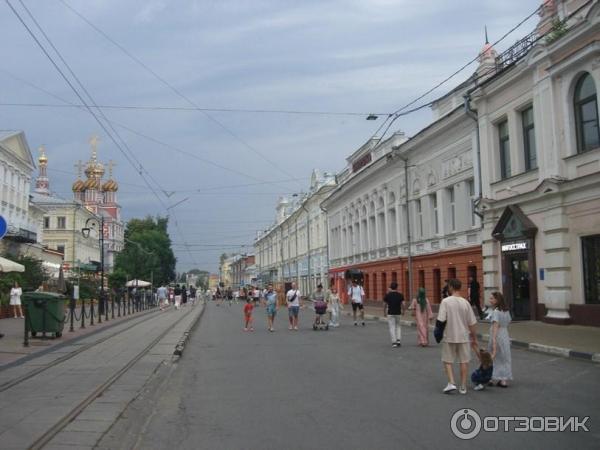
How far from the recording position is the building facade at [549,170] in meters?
19.6

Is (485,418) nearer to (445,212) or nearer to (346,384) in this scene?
(346,384)

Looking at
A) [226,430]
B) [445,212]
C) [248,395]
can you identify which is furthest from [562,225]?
[226,430]

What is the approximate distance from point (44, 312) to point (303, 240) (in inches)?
2235

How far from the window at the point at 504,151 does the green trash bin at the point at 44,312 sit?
54.8ft

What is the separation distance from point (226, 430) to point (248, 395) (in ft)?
7.45

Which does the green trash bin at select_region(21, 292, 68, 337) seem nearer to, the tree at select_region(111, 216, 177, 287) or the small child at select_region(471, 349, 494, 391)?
the small child at select_region(471, 349, 494, 391)

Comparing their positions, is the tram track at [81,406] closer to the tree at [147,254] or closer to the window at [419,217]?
the window at [419,217]

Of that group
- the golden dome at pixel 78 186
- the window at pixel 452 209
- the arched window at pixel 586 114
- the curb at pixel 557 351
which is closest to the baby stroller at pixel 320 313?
the curb at pixel 557 351

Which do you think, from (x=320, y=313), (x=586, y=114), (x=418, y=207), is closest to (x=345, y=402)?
(x=320, y=313)

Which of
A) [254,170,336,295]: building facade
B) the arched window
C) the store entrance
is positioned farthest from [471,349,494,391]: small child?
[254,170,336,295]: building facade

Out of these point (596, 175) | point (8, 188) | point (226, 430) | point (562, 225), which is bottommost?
point (226, 430)

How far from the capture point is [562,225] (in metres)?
20.9

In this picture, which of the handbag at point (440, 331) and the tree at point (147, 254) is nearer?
the handbag at point (440, 331)

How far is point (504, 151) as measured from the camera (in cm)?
2550
